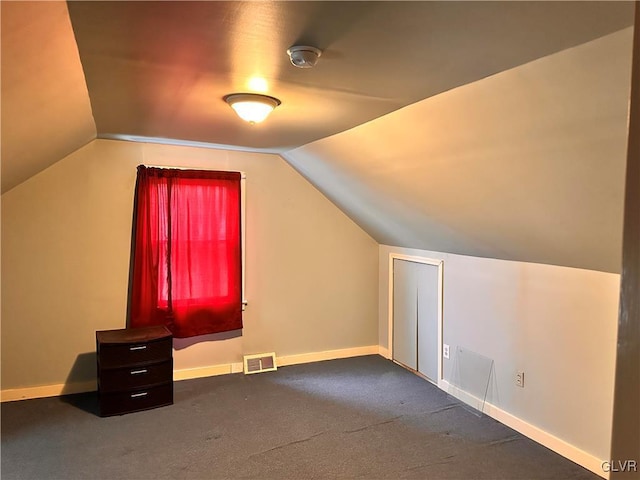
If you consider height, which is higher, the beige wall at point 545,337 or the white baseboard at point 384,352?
the beige wall at point 545,337

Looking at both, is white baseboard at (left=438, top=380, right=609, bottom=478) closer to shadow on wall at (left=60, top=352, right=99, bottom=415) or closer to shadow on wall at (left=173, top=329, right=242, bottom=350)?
shadow on wall at (left=173, top=329, right=242, bottom=350)

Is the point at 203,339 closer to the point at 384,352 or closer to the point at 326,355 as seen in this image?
the point at 326,355

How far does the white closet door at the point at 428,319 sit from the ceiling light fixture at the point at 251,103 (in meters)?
2.35

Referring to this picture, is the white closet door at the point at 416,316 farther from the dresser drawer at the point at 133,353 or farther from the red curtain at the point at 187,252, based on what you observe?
the dresser drawer at the point at 133,353

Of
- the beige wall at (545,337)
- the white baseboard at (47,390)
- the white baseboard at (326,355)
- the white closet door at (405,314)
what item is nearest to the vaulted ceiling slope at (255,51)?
the beige wall at (545,337)

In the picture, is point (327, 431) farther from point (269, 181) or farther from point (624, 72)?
point (624, 72)

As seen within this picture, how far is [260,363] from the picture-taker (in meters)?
4.58

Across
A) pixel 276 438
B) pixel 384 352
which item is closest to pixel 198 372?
pixel 276 438

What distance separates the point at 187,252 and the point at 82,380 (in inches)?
55.6

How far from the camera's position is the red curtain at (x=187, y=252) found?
159 inches

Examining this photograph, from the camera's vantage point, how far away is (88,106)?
9.02ft

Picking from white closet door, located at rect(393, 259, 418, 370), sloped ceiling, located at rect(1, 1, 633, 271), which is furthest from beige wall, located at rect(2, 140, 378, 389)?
white closet door, located at rect(393, 259, 418, 370)

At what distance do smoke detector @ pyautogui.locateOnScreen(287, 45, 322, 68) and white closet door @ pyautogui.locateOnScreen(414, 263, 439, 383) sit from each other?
2.76 metres

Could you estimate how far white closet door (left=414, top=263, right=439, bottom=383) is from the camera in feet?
13.8
